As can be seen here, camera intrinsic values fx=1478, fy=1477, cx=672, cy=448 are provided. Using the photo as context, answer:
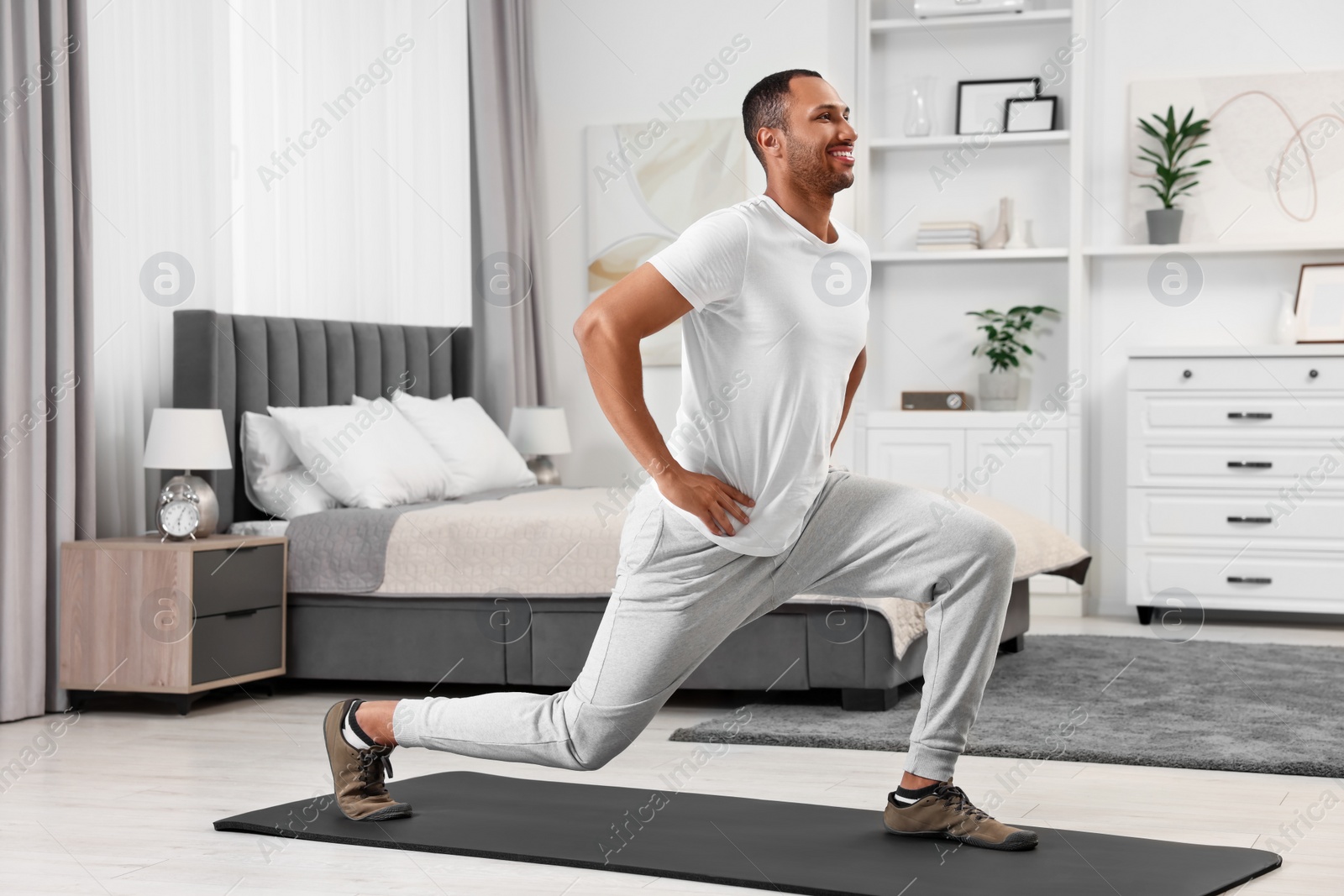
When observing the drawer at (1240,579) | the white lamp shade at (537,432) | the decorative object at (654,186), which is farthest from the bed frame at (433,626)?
the decorative object at (654,186)

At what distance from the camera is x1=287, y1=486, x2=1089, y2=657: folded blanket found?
13.2 feet

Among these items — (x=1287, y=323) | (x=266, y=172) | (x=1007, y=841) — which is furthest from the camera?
(x=1287, y=323)

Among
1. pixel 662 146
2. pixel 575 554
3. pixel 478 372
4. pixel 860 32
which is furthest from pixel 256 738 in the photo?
pixel 860 32

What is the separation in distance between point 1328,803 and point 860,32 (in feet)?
14.6

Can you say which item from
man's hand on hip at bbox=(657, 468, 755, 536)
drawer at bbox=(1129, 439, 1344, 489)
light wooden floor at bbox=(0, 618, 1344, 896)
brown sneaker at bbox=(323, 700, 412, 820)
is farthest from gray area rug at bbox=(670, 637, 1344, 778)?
man's hand on hip at bbox=(657, 468, 755, 536)

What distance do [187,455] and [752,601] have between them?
226cm

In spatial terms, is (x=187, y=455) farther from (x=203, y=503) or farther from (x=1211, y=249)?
(x=1211, y=249)

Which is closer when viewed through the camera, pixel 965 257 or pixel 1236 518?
pixel 1236 518

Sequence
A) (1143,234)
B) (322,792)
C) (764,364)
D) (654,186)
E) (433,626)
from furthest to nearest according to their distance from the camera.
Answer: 1. (654,186)
2. (1143,234)
3. (433,626)
4. (322,792)
5. (764,364)

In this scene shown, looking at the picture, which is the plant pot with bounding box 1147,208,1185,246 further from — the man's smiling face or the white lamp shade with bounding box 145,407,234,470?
the man's smiling face

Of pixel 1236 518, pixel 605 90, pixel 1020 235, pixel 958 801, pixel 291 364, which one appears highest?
pixel 605 90

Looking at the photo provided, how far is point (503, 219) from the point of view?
20.5 ft

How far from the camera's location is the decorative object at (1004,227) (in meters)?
6.30

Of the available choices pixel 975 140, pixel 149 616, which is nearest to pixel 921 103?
pixel 975 140
